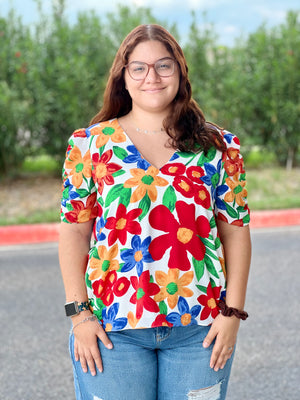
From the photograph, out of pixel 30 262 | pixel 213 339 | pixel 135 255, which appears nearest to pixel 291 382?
pixel 213 339

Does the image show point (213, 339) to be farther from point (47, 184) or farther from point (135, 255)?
point (47, 184)

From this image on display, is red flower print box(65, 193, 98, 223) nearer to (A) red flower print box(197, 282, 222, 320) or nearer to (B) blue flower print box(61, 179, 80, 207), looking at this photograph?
(B) blue flower print box(61, 179, 80, 207)

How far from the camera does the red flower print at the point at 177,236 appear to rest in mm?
1658

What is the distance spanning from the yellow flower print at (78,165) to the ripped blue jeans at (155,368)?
492mm

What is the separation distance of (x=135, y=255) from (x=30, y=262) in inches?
184

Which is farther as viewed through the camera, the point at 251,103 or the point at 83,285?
the point at 251,103

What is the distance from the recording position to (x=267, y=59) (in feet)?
34.3

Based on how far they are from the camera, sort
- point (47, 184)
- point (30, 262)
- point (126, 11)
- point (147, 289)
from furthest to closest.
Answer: point (126, 11) < point (47, 184) < point (30, 262) < point (147, 289)

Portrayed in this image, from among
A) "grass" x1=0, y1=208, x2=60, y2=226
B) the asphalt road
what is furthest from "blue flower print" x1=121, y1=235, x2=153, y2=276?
"grass" x1=0, y1=208, x2=60, y2=226

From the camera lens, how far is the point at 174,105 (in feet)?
6.06

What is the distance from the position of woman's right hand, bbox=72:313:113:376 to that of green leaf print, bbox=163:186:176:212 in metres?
0.42

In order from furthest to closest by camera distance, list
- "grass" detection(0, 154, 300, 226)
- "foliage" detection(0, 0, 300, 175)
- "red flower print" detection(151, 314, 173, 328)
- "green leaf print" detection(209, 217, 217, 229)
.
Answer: "foliage" detection(0, 0, 300, 175) → "grass" detection(0, 154, 300, 226) → "green leaf print" detection(209, 217, 217, 229) → "red flower print" detection(151, 314, 173, 328)

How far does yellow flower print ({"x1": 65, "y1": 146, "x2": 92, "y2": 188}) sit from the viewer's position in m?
1.75

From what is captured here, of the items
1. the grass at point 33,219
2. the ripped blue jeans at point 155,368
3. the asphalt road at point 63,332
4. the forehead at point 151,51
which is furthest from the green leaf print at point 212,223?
the grass at point 33,219
